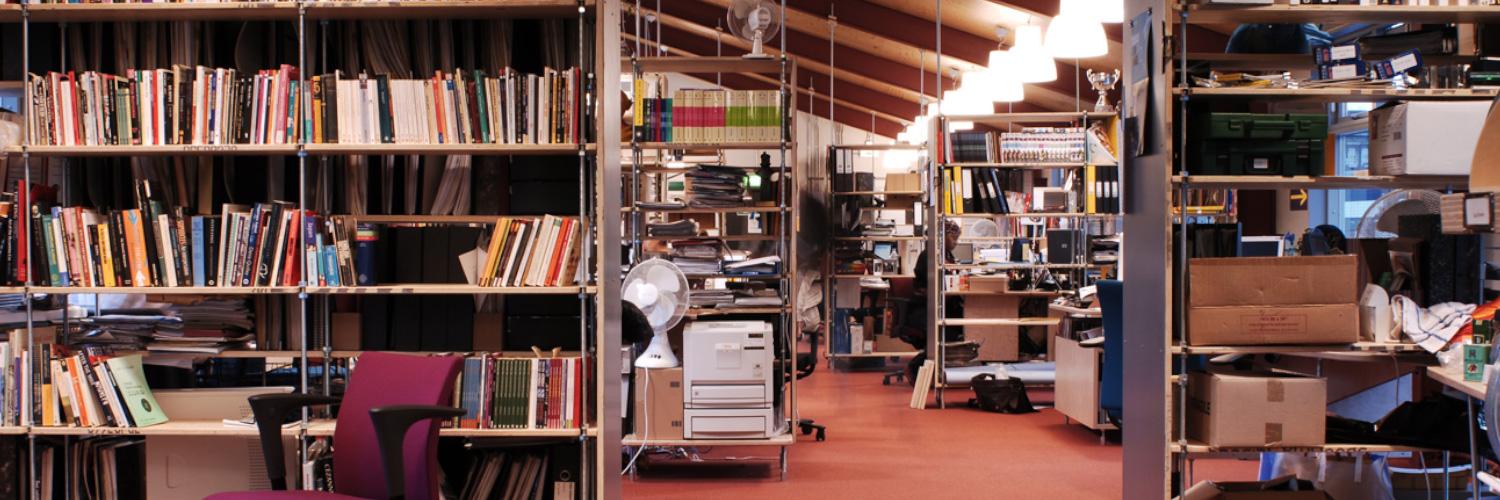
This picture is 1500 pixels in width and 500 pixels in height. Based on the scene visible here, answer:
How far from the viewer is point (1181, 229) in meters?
3.91

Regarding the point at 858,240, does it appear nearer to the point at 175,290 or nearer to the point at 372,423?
the point at 175,290

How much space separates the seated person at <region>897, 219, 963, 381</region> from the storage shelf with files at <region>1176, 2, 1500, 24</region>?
5.00 m

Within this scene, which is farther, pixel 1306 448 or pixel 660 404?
pixel 660 404

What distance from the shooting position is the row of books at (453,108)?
386 cm

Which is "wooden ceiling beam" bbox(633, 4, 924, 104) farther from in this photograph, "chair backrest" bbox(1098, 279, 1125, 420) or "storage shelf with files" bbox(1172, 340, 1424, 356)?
"storage shelf with files" bbox(1172, 340, 1424, 356)

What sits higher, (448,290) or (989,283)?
(448,290)

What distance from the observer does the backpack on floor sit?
25.8ft

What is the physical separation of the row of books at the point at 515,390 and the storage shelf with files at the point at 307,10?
1.16 meters

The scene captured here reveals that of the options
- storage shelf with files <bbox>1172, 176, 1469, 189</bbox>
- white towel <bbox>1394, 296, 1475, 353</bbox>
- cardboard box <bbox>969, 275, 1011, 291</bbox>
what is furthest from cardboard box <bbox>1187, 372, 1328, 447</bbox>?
cardboard box <bbox>969, 275, 1011, 291</bbox>

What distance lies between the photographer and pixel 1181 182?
3877mm

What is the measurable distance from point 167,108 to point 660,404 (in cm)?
264

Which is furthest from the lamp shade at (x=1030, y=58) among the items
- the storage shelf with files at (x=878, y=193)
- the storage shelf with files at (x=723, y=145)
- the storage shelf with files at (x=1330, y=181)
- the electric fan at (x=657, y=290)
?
the storage shelf with files at (x=878, y=193)

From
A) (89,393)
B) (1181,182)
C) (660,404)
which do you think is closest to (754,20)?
(660,404)

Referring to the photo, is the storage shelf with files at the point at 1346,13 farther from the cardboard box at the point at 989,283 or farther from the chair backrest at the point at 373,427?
the cardboard box at the point at 989,283
